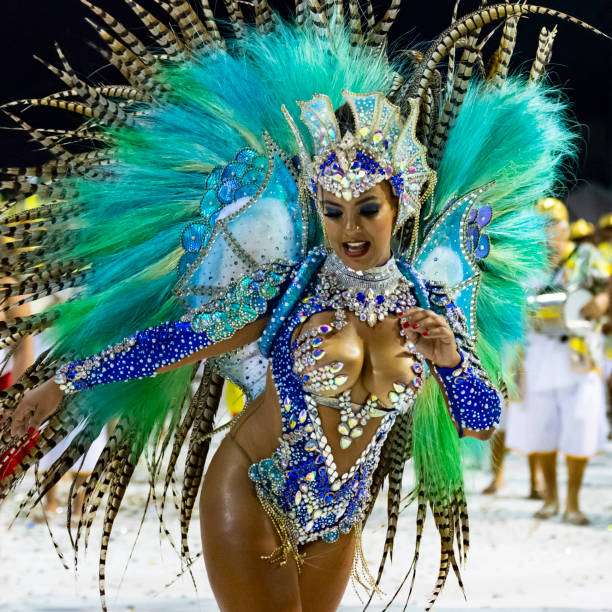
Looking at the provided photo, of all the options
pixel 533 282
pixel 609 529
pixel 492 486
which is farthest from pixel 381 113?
pixel 492 486

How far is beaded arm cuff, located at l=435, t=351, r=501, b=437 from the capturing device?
97.5 inches

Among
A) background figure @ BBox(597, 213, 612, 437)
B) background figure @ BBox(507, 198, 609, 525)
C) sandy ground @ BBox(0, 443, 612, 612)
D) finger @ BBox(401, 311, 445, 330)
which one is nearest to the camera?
finger @ BBox(401, 311, 445, 330)

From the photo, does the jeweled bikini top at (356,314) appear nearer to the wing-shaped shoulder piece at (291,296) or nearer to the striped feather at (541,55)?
the wing-shaped shoulder piece at (291,296)

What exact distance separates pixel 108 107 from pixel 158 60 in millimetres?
209

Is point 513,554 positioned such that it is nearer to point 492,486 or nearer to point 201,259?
point 492,486

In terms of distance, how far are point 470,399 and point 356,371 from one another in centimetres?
29

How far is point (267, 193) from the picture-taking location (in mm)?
2662

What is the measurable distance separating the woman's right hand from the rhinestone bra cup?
524 millimetres

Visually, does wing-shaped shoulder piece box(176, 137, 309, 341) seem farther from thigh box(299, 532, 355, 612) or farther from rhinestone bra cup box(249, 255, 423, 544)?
thigh box(299, 532, 355, 612)

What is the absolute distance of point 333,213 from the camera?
7.95 feet

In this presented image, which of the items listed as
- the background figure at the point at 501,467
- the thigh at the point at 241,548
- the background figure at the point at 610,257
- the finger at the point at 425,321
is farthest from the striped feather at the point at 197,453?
the background figure at the point at 610,257

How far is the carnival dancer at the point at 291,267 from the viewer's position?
2.48 meters

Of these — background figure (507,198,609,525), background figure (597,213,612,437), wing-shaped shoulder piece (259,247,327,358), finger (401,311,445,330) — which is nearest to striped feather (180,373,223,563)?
wing-shaped shoulder piece (259,247,327,358)

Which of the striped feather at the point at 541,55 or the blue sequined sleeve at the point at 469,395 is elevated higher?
the striped feather at the point at 541,55
